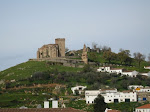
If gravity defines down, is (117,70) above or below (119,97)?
above

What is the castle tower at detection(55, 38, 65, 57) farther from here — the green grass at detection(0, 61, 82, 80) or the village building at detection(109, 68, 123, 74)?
the village building at detection(109, 68, 123, 74)

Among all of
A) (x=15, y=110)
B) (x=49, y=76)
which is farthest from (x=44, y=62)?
(x=15, y=110)

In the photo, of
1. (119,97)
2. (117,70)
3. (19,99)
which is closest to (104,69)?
(117,70)

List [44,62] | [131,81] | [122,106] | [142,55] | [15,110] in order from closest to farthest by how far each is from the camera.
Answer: [15,110] → [122,106] → [131,81] → [44,62] → [142,55]

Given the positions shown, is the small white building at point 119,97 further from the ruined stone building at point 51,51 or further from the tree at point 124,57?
the ruined stone building at point 51,51

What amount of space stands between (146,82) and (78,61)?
33.1 m

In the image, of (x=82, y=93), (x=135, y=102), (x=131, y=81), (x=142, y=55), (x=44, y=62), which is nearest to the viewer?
(x=135, y=102)

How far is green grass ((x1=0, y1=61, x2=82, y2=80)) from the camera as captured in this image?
13000 centimetres

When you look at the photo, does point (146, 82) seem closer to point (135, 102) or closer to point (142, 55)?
point (135, 102)

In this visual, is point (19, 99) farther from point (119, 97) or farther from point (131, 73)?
point (131, 73)

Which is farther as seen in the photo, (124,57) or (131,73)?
(124,57)

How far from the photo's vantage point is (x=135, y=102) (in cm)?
10006

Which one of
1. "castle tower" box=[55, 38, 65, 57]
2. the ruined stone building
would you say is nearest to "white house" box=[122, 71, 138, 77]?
the ruined stone building

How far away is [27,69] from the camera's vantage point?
5433 inches
